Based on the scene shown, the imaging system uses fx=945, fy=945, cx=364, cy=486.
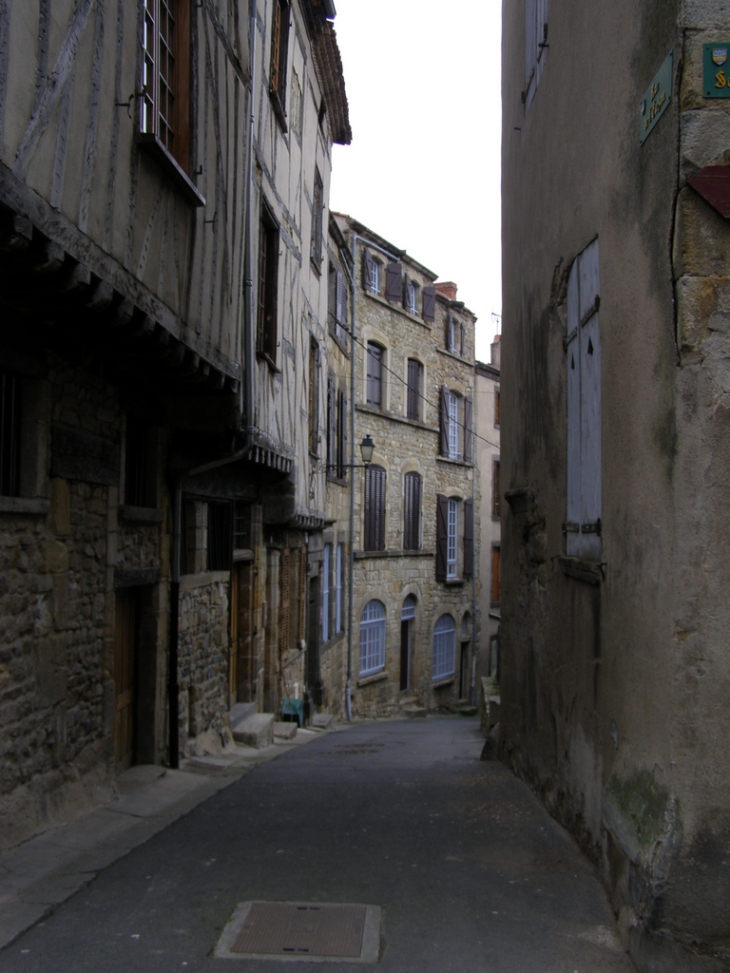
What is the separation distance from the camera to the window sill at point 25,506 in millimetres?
4609

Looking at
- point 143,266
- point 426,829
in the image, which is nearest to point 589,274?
point 143,266

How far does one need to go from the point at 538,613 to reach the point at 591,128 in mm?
3045

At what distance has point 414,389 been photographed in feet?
68.6

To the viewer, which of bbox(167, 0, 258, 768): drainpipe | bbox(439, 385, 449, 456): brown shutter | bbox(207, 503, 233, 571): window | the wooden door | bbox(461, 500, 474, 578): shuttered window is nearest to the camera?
the wooden door

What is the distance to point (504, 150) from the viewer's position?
795 centimetres

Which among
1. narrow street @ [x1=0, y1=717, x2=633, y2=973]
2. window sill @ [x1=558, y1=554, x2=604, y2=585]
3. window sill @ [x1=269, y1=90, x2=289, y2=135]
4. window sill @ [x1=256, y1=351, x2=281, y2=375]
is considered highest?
window sill @ [x1=269, y1=90, x2=289, y2=135]

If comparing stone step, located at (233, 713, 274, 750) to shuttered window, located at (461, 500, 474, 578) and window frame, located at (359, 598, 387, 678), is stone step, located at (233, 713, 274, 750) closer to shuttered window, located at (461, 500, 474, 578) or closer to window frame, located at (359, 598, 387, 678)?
window frame, located at (359, 598, 387, 678)

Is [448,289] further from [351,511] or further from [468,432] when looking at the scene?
[351,511]

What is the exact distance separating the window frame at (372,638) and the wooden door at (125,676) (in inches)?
464

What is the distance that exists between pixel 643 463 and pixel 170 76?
4188 mm

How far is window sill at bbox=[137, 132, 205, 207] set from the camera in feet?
16.9

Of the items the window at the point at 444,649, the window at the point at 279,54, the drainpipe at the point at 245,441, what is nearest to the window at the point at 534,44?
the drainpipe at the point at 245,441

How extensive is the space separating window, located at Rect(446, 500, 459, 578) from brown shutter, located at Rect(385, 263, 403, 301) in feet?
18.1

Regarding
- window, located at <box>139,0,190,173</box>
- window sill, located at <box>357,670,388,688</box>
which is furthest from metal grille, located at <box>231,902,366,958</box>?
window sill, located at <box>357,670,388,688</box>
